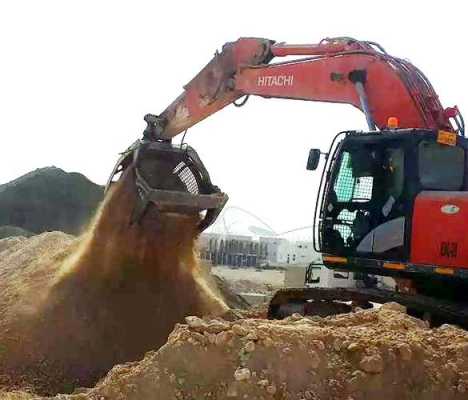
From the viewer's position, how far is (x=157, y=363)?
3.69 m

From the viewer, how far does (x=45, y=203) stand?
18.4 metres

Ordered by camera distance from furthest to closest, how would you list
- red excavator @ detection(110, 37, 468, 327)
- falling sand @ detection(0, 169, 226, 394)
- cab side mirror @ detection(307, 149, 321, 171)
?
1. falling sand @ detection(0, 169, 226, 394)
2. cab side mirror @ detection(307, 149, 321, 171)
3. red excavator @ detection(110, 37, 468, 327)

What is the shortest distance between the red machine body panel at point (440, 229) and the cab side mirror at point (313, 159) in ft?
3.16

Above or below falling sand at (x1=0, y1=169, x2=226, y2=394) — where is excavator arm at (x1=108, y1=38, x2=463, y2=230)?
above

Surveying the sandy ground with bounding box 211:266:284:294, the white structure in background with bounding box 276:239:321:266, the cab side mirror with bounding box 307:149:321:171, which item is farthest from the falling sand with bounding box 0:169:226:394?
the white structure in background with bounding box 276:239:321:266

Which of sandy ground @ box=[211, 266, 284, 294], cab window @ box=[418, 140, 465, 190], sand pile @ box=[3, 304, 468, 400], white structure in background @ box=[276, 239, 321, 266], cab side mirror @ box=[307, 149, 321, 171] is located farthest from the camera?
white structure in background @ box=[276, 239, 321, 266]

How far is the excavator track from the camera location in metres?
5.37

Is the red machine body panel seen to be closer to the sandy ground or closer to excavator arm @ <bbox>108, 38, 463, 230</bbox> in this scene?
excavator arm @ <bbox>108, 38, 463, 230</bbox>

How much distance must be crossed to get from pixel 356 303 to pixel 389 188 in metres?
1.00

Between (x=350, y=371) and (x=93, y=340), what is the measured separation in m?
4.03

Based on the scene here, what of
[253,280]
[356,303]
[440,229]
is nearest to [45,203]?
[253,280]

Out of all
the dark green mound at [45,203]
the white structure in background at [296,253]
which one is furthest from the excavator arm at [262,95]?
the white structure in background at [296,253]

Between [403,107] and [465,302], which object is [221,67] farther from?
[465,302]

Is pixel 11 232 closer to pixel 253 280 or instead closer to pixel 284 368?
pixel 253 280
